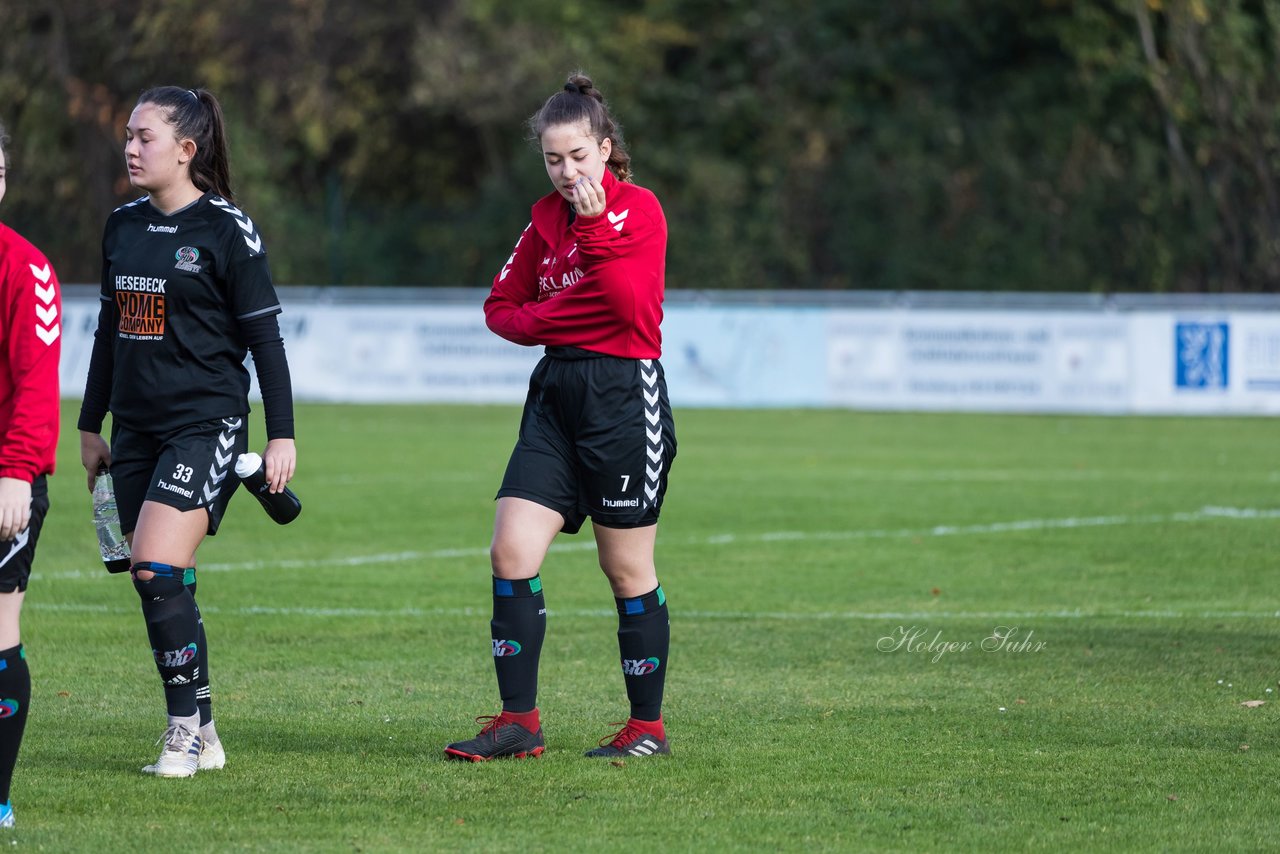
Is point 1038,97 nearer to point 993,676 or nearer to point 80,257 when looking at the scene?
point 80,257

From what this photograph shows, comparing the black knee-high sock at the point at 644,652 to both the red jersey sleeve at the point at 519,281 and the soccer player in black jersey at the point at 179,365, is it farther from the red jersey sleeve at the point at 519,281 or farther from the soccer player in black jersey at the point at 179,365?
the soccer player in black jersey at the point at 179,365

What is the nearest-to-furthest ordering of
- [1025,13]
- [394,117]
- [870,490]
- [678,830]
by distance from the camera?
[678,830] < [870,490] < [1025,13] < [394,117]

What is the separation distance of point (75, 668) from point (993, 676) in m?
3.81

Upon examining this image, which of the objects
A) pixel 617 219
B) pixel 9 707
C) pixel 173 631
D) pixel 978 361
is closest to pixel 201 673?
pixel 173 631

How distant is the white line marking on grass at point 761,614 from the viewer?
949cm

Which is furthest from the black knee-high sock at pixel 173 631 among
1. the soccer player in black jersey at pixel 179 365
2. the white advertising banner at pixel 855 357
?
the white advertising banner at pixel 855 357

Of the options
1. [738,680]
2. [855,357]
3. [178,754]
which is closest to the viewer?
[178,754]

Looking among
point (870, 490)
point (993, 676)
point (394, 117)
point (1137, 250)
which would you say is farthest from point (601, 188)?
point (394, 117)

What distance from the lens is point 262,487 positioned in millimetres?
5824

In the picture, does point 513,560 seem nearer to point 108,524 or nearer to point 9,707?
point 108,524

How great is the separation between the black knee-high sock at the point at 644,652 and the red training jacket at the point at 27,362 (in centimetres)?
199

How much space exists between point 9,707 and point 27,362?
3.08ft

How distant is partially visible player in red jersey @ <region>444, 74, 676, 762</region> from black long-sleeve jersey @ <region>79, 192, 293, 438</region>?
0.75 m

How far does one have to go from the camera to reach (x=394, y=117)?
46656mm
